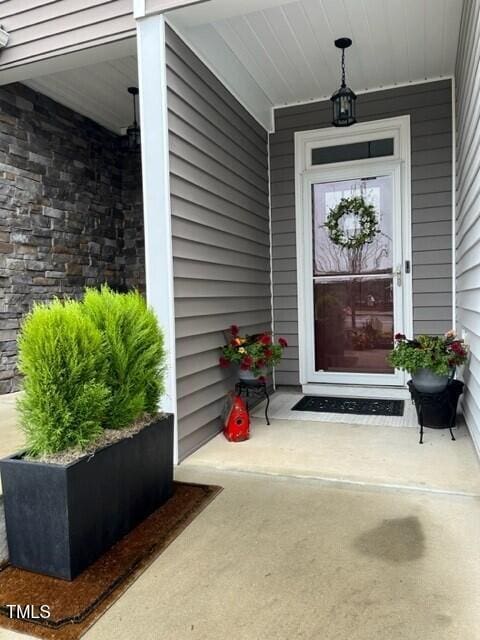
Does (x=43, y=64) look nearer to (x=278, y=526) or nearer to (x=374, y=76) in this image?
(x=374, y=76)

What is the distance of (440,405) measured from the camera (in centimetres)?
312

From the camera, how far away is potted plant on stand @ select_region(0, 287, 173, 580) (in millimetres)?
1637

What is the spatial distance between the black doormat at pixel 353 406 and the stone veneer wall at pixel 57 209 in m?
2.40

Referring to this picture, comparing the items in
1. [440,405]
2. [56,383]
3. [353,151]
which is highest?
[353,151]

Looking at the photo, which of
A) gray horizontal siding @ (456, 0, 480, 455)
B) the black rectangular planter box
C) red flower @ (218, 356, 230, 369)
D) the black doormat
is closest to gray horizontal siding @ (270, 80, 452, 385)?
gray horizontal siding @ (456, 0, 480, 455)

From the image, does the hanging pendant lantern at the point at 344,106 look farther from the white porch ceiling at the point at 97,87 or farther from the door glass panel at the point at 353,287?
the white porch ceiling at the point at 97,87

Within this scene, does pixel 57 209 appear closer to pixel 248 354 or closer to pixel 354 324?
pixel 248 354

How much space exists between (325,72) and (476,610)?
3.76 metres

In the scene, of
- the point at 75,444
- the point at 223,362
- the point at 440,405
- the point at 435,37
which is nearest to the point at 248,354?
the point at 223,362

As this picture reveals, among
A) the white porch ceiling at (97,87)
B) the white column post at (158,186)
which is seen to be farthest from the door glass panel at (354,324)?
the white porch ceiling at (97,87)

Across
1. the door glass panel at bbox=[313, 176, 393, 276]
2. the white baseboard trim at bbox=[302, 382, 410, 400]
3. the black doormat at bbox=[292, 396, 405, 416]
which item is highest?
the door glass panel at bbox=[313, 176, 393, 276]

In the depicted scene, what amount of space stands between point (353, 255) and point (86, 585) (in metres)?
3.42

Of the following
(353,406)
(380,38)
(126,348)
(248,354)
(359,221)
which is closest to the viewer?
(126,348)

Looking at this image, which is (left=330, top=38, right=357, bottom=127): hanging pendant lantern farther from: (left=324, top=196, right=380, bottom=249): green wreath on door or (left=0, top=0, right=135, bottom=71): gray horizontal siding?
(left=0, top=0, right=135, bottom=71): gray horizontal siding
